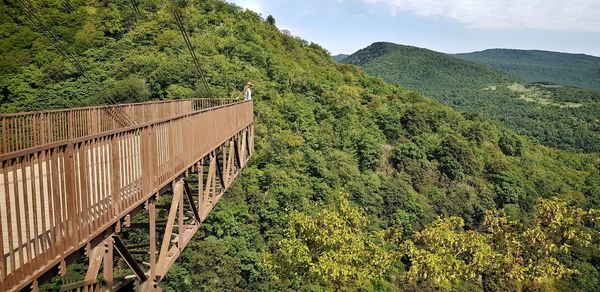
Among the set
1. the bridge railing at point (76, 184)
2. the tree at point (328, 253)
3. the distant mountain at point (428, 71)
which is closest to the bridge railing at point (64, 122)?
the bridge railing at point (76, 184)

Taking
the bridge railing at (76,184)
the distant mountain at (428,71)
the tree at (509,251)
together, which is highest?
the distant mountain at (428,71)

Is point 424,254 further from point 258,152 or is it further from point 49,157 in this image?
point 258,152

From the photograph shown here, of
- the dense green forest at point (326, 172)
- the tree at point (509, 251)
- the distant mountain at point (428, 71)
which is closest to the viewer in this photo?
the tree at point (509, 251)

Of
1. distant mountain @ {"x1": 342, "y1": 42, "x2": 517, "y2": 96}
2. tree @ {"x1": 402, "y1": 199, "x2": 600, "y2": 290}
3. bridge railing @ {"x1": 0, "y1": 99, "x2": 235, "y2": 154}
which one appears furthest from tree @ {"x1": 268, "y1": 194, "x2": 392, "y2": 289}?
distant mountain @ {"x1": 342, "y1": 42, "x2": 517, "y2": 96}

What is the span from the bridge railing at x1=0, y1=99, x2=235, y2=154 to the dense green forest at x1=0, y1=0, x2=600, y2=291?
718 centimetres

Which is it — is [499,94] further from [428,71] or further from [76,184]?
[76,184]

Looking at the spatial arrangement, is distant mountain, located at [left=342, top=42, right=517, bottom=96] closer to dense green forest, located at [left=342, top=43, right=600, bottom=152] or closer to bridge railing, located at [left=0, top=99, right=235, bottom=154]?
dense green forest, located at [left=342, top=43, right=600, bottom=152]

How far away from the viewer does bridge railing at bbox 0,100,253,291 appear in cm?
309

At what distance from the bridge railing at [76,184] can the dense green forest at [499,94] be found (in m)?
103

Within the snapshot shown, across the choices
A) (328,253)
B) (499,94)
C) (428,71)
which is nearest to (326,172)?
(328,253)

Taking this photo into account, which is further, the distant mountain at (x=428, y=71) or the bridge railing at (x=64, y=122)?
the distant mountain at (x=428, y=71)

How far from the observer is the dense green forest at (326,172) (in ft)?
60.4

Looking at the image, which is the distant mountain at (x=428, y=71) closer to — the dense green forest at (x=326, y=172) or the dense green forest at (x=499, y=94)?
the dense green forest at (x=499, y=94)

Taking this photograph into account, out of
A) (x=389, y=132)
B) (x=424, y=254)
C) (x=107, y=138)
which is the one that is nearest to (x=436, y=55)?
(x=389, y=132)
